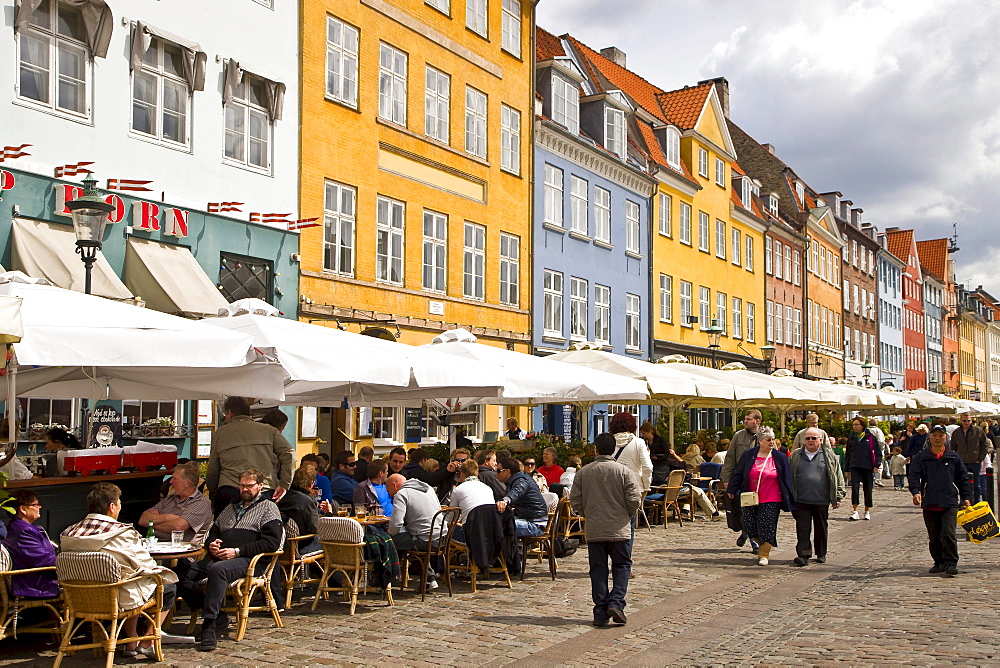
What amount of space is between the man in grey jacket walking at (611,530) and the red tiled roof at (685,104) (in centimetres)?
3138

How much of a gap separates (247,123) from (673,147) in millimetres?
21790

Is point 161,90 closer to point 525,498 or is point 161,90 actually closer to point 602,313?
point 525,498

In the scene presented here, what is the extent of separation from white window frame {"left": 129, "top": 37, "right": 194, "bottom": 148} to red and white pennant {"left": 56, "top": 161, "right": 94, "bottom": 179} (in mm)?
1179

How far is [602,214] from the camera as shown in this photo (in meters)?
31.7

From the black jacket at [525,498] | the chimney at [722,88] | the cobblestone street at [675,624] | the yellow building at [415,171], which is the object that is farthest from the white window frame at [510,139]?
the chimney at [722,88]

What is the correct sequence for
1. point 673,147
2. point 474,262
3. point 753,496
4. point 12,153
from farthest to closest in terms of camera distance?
point 673,147
point 474,262
point 12,153
point 753,496

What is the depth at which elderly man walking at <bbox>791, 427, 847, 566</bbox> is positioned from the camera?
1312cm

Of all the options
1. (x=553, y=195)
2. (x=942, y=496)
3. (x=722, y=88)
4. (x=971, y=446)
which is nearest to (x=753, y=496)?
(x=942, y=496)

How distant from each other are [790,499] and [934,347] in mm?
76363

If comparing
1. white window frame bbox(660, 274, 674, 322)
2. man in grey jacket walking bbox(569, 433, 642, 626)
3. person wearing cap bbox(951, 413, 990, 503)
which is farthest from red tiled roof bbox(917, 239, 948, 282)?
man in grey jacket walking bbox(569, 433, 642, 626)

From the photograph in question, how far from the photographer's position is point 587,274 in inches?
1201

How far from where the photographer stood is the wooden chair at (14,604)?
287 inches

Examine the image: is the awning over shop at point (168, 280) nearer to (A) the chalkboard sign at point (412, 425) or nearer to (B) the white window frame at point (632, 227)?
(A) the chalkboard sign at point (412, 425)

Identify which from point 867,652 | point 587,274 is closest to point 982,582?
point 867,652
